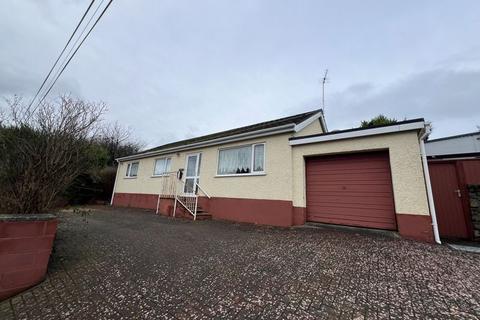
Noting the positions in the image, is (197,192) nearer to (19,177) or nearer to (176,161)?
(176,161)

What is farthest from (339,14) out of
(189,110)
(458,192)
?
(189,110)

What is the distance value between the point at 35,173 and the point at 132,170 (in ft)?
41.0

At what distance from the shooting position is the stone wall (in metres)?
5.33

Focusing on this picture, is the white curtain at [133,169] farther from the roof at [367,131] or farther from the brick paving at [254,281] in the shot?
the roof at [367,131]

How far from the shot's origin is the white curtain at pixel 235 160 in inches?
321

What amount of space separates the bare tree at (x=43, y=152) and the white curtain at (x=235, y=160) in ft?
17.0

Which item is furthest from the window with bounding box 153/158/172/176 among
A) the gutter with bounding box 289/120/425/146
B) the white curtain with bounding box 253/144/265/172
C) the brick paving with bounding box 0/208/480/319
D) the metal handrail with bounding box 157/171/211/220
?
the gutter with bounding box 289/120/425/146

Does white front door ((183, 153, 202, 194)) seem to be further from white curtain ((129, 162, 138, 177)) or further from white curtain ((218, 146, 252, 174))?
white curtain ((129, 162, 138, 177))

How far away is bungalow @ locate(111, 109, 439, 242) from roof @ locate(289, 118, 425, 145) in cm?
2

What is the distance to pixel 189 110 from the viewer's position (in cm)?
1794

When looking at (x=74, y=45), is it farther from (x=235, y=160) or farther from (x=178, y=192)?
(x=178, y=192)

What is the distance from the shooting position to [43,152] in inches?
127

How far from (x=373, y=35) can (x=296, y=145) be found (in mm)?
5763

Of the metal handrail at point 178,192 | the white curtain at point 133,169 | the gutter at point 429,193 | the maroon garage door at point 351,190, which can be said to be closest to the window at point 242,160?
the metal handrail at point 178,192
